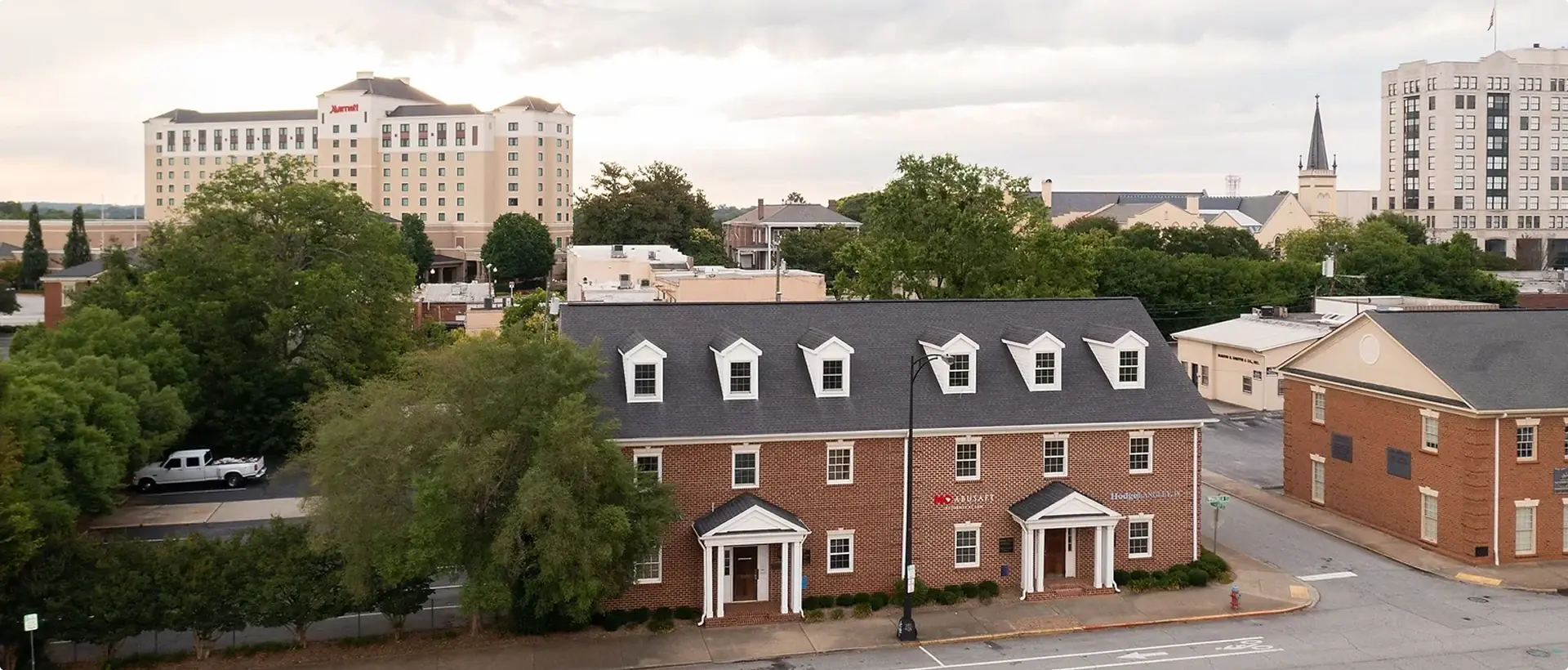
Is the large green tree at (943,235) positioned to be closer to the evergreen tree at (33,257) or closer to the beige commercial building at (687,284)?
the beige commercial building at (687,284)

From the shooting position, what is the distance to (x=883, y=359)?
35.5 meters

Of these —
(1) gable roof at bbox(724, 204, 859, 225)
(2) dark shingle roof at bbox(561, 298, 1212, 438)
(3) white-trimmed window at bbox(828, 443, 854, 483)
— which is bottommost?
(3) white-trimmed window at bbox(828, 443, 854, 483)

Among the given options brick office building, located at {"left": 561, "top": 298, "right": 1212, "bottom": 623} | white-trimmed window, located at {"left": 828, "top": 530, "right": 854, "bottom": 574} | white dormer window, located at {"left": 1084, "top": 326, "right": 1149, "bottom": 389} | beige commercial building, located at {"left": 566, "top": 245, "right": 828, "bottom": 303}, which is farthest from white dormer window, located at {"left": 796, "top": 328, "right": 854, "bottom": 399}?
beige commercial building, located at {"left": 566, "top": 245, "right": 828, "bottom": 303}

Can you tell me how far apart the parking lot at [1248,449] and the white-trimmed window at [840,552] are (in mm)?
22473

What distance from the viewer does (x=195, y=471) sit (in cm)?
4944

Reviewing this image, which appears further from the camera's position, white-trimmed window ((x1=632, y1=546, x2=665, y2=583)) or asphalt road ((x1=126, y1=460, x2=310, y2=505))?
asphalt road ((x1=126, y1=460, x2=310, y2=505))

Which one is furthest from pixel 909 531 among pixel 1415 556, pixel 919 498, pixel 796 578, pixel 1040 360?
pixel 1415 556

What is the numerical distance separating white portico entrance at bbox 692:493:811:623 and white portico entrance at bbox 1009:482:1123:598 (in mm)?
6289

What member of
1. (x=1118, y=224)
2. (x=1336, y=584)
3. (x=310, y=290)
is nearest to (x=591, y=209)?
(x=1118, y=224)

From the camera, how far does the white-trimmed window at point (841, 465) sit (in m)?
33.5

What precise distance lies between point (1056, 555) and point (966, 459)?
13.5 feet

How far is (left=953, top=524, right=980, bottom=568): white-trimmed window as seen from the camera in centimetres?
3434

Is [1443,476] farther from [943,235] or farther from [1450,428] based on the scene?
[943,235]

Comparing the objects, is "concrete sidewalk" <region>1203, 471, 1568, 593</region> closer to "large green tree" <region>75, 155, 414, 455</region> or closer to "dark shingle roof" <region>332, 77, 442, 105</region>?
"large green tree" <region>75, 155, 414, 455</region>
